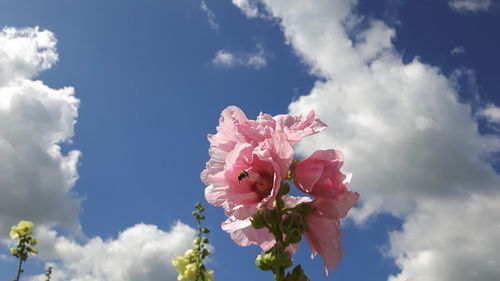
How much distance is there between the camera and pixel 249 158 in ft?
6.34

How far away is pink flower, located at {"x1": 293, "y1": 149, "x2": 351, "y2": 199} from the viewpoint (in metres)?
1.93

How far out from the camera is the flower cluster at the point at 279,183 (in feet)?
6.16

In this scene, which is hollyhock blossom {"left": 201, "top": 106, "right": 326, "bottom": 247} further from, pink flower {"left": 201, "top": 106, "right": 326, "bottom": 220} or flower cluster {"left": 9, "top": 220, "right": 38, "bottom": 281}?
flower cluster {"left": 9, "top": 220, "right": 38, "bottom": 281}

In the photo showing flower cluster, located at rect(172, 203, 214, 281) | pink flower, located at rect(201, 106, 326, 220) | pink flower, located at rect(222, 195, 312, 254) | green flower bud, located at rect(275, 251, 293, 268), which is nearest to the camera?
green flower bud, located at rect(275, 251, 293, 268)

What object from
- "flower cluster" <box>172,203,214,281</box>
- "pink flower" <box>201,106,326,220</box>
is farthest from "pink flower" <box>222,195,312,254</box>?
"flower cluster" <box>172,203,214,281</box>

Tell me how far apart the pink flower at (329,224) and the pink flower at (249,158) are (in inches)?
9.5

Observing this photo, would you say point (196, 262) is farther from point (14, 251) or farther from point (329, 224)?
point (329, 224)

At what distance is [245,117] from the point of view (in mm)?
2131

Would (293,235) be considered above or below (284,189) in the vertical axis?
below

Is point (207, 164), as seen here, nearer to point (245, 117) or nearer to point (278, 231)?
point (245, 117)

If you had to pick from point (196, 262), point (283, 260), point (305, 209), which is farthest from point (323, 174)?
point (196, 262)

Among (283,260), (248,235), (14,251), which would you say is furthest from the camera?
(14,251)

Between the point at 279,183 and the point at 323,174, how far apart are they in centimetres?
23

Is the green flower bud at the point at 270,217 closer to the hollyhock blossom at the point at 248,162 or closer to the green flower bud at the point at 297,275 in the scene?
the hollyhock blossom at the point at 248,162
